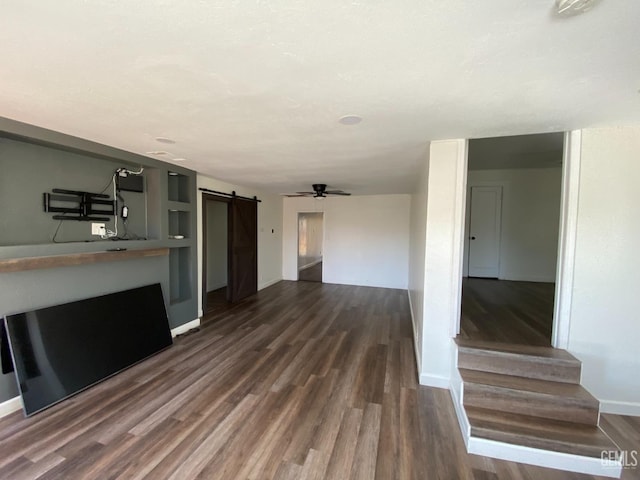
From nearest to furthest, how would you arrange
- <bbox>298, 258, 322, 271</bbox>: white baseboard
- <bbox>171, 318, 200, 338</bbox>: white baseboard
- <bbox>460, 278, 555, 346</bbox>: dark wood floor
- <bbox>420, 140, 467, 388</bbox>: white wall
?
<bbox>420, 140, 467, 388</bbox>: white wall → <bbox>460, 278, 555, 346</bbox>: dark wood floor → <bbox>171, 318, 200, 338</bbox>: white baseboard → <bbox>298, 258, 322, 271</bbox>: white baseboard

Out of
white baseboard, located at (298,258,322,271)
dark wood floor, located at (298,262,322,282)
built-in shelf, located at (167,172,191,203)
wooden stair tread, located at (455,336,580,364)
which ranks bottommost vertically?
dark wood floor, located at (298,262,322,282)

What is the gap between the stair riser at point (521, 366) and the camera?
223cm

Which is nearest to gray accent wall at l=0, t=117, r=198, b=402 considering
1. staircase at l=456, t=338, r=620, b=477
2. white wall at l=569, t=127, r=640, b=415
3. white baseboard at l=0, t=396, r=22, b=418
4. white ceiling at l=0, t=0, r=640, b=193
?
white baseboard at l=0, t=396, r=22, b=418

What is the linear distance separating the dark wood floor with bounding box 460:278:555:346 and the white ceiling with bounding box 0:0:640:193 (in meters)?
1.94

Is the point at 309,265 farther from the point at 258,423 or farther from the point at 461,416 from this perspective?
the point at 461,416

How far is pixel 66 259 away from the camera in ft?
8.23

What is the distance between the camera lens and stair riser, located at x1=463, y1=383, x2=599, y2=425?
78.9 inches

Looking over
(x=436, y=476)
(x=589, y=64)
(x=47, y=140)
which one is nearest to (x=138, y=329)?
(x=47, y=140)

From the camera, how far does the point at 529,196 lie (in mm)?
5227

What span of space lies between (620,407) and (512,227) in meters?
3.66

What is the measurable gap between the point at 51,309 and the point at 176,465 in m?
1.86

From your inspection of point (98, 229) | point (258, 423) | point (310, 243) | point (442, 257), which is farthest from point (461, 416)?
point (310, 243)

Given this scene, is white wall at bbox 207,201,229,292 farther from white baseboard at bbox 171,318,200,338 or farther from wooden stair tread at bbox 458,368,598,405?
wooden stair tread at bbox 458,368,598,405

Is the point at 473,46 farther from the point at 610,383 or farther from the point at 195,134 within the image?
the point at 610,383
